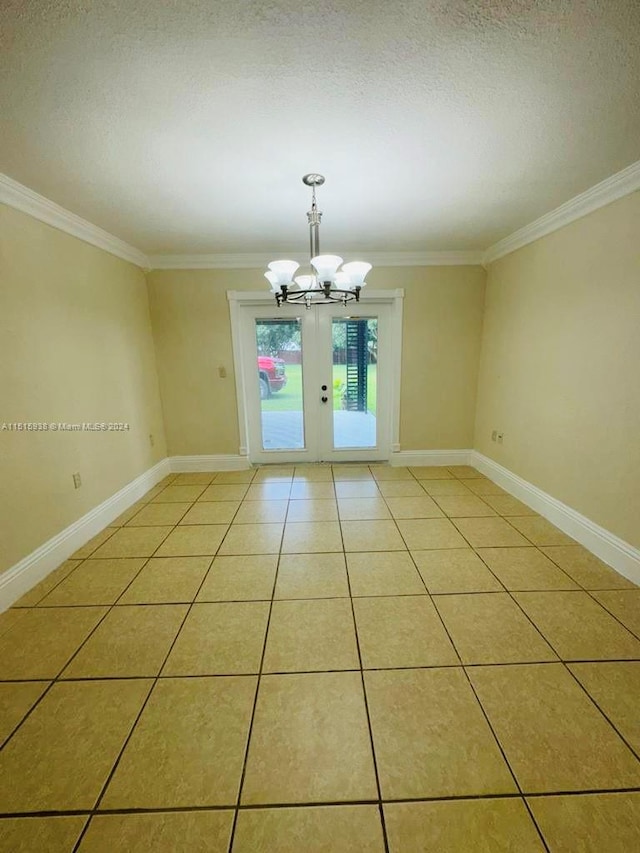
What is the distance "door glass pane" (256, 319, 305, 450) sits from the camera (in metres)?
4.03

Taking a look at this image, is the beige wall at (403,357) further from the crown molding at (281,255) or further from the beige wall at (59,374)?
the beige wall at (59,374)

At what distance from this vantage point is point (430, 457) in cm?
420

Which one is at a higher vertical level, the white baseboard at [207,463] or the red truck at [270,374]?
the red truck at [270,374]

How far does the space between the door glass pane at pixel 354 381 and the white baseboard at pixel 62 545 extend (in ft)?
7.67

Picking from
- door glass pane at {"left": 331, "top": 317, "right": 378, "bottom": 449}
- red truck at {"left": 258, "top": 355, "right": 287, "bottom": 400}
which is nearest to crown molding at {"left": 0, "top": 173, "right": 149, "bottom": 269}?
red truck at {"left": 258, "top": 355, "right": 287, "bottom": 400}

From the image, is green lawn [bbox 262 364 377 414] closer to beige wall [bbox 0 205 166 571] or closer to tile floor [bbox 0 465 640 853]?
beige wall [bbox 0 205 166 571]

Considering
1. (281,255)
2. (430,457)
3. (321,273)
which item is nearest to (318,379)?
(281,255)

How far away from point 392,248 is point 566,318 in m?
1.78

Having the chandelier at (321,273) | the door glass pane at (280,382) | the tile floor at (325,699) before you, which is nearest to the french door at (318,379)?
the door glass pane at (280,382)

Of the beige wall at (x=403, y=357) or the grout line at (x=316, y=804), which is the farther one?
the beige wall at (x=403, y=357)

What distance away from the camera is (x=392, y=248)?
353 centimetres

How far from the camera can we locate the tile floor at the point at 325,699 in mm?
1044

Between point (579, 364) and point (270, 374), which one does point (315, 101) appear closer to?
point (579, 364)

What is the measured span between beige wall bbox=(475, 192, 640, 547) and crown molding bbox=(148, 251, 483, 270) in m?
0.45
